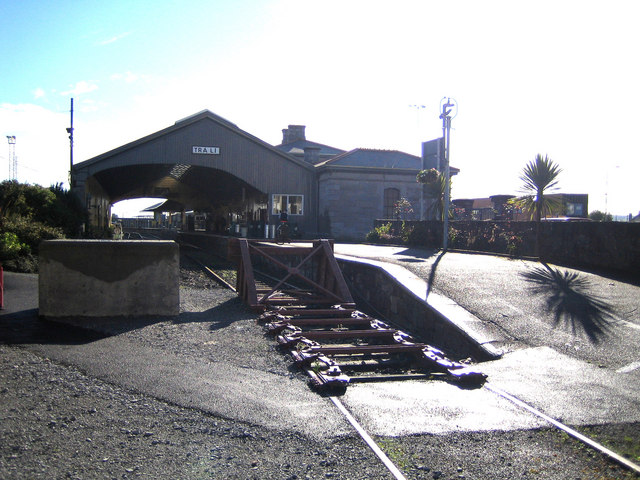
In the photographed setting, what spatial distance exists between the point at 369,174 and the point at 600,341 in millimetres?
25431

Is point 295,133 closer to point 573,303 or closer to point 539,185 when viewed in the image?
point 539,185

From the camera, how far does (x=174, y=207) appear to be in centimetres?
7412

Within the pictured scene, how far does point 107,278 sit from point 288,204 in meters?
23.4

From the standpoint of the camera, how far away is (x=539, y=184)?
51.5ft

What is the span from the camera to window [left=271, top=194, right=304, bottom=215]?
106ft

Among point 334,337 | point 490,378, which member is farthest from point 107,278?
point 490,378

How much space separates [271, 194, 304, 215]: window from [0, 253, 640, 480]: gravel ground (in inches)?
1058

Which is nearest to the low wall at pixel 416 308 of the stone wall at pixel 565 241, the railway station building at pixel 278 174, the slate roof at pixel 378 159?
the stone wall at pixel 565 241

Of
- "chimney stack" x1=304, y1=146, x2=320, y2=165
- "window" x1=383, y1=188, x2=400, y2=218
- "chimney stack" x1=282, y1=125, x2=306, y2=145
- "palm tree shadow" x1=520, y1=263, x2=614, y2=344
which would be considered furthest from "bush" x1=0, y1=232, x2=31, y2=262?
"chimney stack" x1=282, y1=125, x2=306, y2=145

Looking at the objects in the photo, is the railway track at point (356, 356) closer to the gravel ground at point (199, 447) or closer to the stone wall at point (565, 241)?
the gravel ground at point (199, 447)

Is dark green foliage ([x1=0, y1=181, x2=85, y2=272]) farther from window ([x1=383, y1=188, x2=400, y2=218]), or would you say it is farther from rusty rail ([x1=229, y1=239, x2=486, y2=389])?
window ([x1=383, y1=188, x2=400, y2=218])

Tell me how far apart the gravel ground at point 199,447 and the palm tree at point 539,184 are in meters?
11.4

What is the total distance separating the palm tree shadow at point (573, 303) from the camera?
27.2 feet

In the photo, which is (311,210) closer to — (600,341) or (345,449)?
(600,341)
